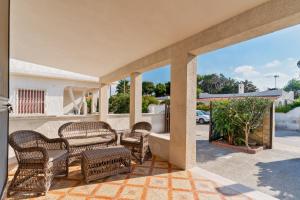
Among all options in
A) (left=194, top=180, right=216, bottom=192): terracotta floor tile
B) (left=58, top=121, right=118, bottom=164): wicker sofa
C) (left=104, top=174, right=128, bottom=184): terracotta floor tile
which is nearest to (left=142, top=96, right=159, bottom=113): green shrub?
(left=58, top=121, right=118, bottom=164): wicker sofa

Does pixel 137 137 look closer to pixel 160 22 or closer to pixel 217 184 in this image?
pixel 217 184

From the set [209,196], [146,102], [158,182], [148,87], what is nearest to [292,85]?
[148,87]

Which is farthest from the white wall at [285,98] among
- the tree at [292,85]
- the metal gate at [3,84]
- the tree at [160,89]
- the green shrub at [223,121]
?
the metal gate at [3,84]

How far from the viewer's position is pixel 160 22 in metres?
3.08

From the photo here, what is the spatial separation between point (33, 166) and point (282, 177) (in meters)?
5.00

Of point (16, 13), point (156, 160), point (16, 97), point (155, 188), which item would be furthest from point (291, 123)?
point (16, 97)

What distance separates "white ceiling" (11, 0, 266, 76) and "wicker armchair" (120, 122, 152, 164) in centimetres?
212

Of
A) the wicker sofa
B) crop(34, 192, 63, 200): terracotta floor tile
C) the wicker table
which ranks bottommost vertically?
crop(34, 192, 63, 200): terracotta floor tile

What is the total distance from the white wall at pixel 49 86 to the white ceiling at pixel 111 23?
399 centimetres

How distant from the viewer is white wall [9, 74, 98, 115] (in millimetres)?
8273

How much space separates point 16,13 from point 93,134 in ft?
10.4

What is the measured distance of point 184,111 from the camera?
12.9ft

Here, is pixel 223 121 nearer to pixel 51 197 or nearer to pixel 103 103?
pixel 103 103

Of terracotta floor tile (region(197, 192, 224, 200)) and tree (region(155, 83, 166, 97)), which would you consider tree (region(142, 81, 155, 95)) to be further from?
terracotta floor tile (region(197, 192, 224, 200))
